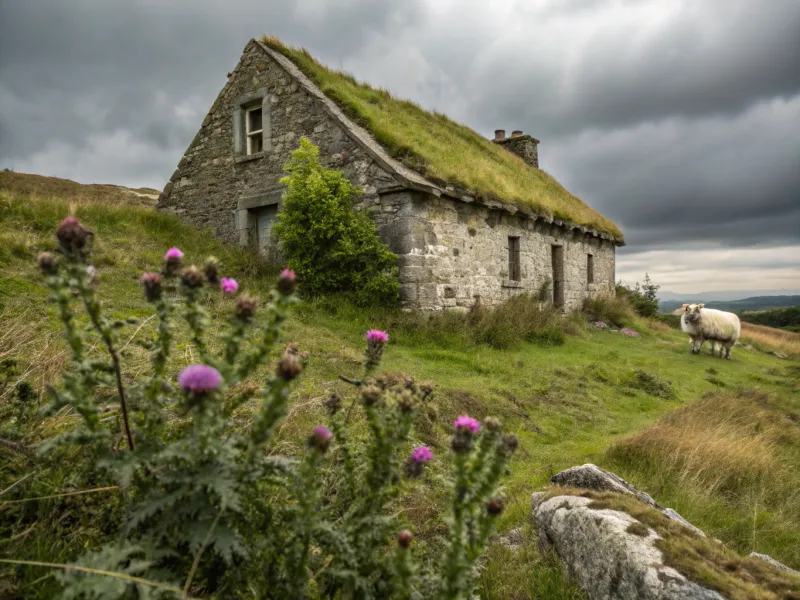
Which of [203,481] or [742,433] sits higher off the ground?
[203,481]

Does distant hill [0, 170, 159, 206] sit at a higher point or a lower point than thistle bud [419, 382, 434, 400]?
higher

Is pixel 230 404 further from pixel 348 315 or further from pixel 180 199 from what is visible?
Answer: pixel 180 199

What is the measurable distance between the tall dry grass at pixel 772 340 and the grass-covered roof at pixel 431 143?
8.81 metres

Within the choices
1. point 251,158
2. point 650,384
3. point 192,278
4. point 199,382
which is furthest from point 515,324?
point 199,382

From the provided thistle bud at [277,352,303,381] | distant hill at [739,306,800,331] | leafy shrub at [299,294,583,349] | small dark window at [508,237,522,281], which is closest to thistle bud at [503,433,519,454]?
thistle bud at [277,352,303,381]

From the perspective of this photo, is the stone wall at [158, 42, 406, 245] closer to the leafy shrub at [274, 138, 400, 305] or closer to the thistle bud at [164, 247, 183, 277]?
the leafy shrub at [274, 138, 400, 305]

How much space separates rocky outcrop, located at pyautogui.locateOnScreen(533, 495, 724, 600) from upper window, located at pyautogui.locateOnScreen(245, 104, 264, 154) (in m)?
13.1

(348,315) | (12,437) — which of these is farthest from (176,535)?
(348,315)

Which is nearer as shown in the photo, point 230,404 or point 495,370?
point 230,404

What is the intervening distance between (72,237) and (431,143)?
41.8ft

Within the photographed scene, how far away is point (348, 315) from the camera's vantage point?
10219 millimetres

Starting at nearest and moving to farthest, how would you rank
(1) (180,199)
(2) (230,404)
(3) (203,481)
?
(3) (203,481), (2) (230,404), (1) (180,199)

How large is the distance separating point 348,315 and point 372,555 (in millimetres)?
8287

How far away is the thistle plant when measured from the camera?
5.51 feet
